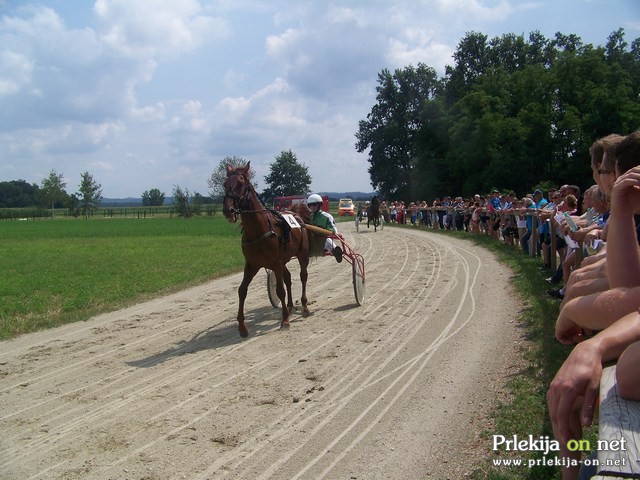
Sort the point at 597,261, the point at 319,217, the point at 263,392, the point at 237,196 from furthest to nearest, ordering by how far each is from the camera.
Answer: the point at 319,217 < the point at 237,196 < the point at 263,392 < the point at 597,261

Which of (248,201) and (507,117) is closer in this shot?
(248,201)

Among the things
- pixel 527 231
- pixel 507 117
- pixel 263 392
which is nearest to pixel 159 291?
pixel 263 392

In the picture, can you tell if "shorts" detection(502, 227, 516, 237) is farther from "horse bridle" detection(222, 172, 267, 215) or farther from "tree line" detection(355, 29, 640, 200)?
"tree line" detection(355, 29, 640, 200)

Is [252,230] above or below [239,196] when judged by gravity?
below

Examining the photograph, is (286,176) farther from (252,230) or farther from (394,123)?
(252,230)

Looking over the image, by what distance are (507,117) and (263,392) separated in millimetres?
39549

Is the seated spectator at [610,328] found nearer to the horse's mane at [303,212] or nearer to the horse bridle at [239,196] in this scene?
the horse bridle at [239,196]

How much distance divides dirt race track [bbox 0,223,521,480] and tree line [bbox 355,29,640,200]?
28.0m

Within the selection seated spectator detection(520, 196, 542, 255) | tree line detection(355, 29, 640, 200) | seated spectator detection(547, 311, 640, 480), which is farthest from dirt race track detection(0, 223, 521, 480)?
tree line detection(355, 29, 640, 200)

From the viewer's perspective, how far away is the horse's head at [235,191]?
7.87 m

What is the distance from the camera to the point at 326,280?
1293 centimetres

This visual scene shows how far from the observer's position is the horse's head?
7867 mm

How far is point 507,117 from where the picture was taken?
41125mm

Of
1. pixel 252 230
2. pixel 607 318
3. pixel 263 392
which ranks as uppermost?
pixel 252 230
